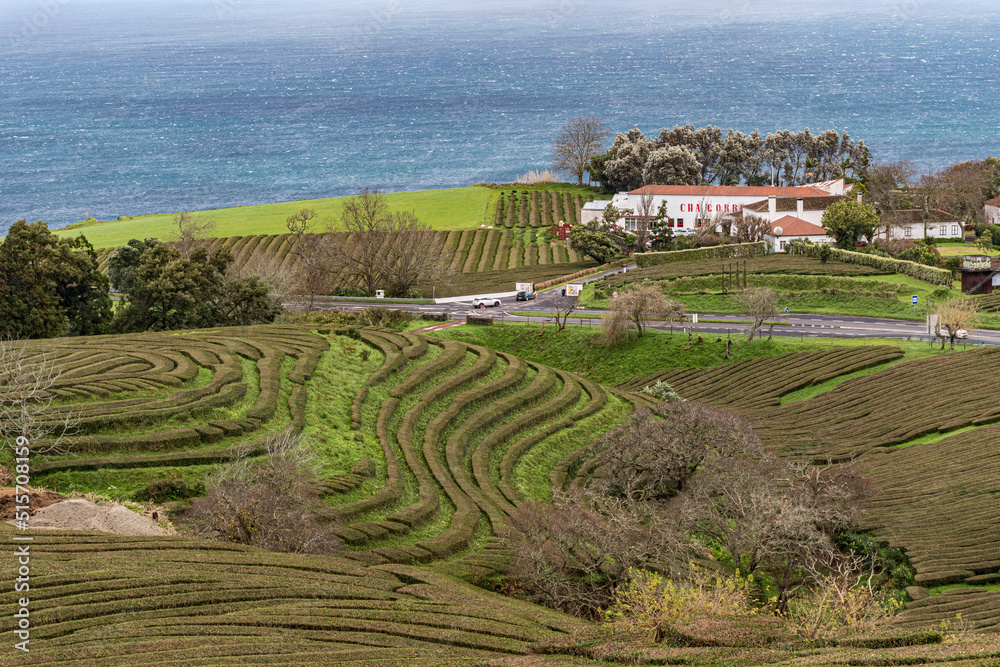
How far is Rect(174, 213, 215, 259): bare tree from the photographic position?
380ft

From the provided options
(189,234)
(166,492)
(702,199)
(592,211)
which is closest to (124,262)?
(189,234)

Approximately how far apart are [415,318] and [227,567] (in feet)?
214

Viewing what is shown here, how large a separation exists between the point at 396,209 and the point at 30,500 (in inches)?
4915

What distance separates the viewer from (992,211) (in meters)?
141

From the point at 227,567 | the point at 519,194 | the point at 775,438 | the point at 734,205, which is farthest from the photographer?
the point at 519,194

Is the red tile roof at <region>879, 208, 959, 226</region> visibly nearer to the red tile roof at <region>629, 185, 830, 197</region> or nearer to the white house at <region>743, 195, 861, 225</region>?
the white house at <region>743, 195, 861, 225</region>

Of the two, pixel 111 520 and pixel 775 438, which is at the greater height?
pixel 111 520

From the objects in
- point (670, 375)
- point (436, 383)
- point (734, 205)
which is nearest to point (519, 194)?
point (734, 205)

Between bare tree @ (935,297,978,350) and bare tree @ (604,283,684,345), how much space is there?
23.5m

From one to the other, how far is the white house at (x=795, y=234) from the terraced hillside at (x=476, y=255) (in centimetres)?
2366

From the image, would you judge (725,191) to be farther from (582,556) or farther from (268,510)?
(268,510)

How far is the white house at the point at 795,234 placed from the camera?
414 feet

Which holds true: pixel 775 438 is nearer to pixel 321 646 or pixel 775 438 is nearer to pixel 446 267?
pixel 321 646

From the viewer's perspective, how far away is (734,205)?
143000mm
